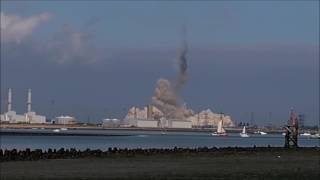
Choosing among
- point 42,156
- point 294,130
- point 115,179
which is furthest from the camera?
point 294,130

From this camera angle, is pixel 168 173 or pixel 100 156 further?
pixel 100 156

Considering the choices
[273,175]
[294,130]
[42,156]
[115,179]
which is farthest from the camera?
[294,130]

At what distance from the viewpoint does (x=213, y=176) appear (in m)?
27.7

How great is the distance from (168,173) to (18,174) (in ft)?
18.4

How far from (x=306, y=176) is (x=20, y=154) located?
2345 centimetres

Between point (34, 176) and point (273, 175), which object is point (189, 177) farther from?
point (34, 176)

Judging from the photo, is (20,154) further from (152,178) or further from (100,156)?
(152,178)

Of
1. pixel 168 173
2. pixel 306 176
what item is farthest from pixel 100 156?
pixel 306 176

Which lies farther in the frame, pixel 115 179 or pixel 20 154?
pixel 20 154

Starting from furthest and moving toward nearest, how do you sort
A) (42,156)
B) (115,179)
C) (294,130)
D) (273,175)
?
(294,130)
(42,156)
(273,175)
(115,179)

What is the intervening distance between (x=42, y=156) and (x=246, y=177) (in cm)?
2175

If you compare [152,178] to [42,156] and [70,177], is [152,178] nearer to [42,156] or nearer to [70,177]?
[70,177]

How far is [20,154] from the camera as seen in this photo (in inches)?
1836

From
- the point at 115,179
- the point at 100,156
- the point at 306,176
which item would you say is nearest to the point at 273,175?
the point at 306,176
